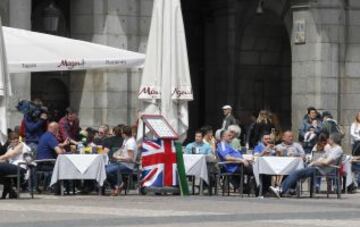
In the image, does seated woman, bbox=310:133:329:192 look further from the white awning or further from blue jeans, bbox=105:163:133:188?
the white awning

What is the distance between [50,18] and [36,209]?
11.5m

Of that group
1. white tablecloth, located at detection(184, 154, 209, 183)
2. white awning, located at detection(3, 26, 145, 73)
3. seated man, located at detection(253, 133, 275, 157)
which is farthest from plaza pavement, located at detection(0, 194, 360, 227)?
white awning, located at detection(3, 26, 145, 73)

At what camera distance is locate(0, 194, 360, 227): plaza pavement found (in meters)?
18.4

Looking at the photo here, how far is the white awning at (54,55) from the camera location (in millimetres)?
25812

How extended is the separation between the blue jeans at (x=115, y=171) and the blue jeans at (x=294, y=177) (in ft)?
8.96

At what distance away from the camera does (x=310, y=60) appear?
3391 centimetres

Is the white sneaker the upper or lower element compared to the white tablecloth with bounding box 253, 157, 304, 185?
lower

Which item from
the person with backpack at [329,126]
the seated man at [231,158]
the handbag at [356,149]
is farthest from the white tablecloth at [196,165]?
the handbag at [356,149]

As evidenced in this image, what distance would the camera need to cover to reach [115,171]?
25984 millimetres

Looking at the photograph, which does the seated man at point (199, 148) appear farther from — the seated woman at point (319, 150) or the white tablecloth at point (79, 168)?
the white tablecloth at point (79, 168)

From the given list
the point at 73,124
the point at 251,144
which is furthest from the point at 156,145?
the point at 251,144

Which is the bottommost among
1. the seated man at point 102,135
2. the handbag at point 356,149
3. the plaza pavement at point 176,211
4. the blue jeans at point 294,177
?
the plaza pavement at point 176,211

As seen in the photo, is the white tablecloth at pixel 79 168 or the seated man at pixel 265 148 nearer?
the white tablecloth at pixel 79 168

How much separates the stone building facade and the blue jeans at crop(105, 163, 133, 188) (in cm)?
536
